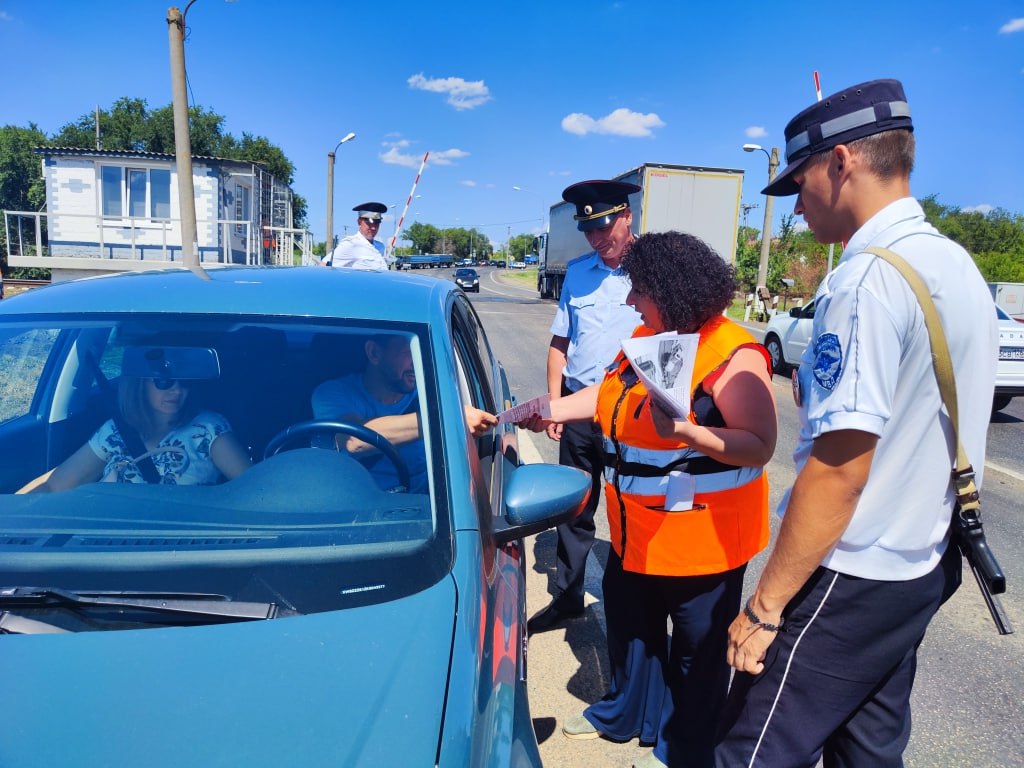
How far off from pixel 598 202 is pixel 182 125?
11.8m

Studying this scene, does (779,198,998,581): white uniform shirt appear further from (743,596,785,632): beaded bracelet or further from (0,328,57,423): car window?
(0,328,57,423): car window

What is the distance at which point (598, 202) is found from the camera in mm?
3318

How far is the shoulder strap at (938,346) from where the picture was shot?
1.38m

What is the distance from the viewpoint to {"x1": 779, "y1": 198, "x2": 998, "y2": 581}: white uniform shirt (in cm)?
138

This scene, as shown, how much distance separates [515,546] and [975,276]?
1376 millimetres

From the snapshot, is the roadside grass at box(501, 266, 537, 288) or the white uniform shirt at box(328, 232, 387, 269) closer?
the white uniform shirt at box(328, 232, 387, 269)

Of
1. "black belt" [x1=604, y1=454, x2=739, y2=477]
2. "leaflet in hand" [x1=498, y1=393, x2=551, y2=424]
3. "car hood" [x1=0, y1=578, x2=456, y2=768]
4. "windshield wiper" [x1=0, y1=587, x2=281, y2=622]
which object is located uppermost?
"leaflet in hand" [x1=498, y1=393, x2=551, y2=424]

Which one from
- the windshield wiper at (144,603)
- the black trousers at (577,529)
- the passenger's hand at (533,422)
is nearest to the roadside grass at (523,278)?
the black trousers at (577,529)

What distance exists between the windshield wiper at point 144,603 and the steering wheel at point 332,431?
545 mm

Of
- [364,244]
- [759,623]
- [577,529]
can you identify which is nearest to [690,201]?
[364,244]

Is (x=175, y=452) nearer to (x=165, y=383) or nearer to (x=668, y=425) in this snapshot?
(x=165, y=383)

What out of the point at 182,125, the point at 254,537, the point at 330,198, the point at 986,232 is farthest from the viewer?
the point at 986,232

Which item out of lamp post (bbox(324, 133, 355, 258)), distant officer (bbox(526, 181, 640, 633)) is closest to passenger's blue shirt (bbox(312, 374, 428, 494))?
distant officer (bbox(526, 181, 640, 633))

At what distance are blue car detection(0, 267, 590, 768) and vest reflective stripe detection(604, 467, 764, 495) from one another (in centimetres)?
22
